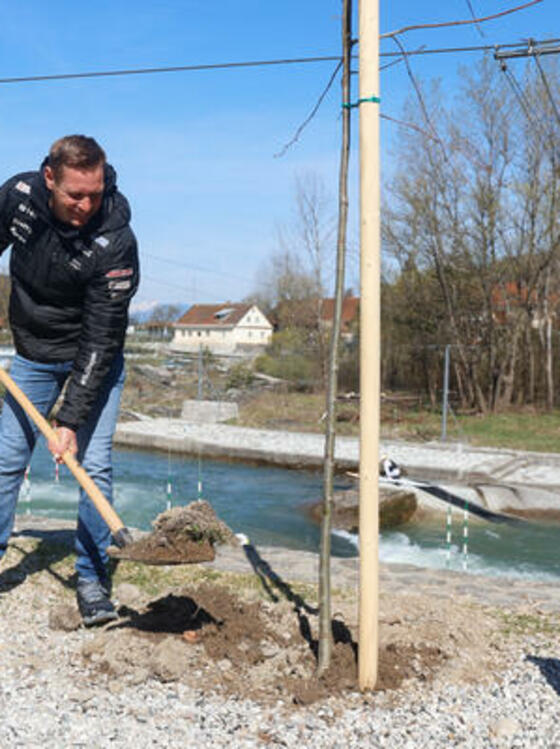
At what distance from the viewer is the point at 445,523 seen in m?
9.50

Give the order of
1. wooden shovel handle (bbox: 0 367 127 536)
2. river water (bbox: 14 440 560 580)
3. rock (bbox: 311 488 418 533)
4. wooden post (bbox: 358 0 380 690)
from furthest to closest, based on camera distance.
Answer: rock (bbox: 311 488 418 533) → river water (bbox: 14 440 560 580) → wooden shovel handle (bbox: 0 367 127 536) → wooden post (bbox: 358 0 380 690)

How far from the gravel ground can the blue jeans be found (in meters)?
0.72

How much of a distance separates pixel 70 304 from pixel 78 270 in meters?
0.25

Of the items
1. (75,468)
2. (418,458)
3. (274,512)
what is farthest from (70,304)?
(418,458)

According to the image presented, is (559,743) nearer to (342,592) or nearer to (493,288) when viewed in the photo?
(342,592)

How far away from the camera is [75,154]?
333cm

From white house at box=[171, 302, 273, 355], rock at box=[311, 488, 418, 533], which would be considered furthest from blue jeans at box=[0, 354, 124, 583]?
white house at box=[171, 302, 273, 355]

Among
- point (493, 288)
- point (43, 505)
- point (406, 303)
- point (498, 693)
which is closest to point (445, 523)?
point (43, 505)

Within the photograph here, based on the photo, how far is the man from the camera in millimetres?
3480

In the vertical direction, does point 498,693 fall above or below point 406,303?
below

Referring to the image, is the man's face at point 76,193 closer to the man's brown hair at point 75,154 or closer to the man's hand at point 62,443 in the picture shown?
the man's brown hair at point 75,154

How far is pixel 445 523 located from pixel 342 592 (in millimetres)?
5340

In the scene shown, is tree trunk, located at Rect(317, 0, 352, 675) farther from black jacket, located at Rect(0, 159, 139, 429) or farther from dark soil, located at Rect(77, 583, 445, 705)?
black jacket, located at Rect(0, 159, 139, 429)

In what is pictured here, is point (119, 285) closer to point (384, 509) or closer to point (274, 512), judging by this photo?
point (384, 509)
